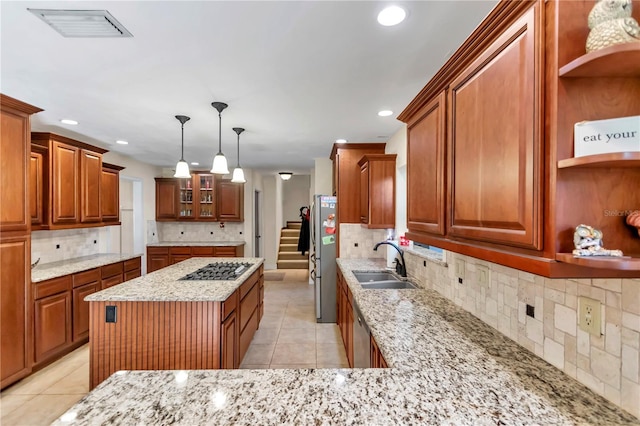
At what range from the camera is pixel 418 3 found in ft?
4.53

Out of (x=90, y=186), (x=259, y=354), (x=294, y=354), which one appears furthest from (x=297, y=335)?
(x=90, y=186)

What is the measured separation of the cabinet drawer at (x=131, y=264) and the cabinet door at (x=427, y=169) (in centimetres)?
406

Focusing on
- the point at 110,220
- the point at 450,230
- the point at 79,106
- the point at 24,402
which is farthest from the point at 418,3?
the point at 110,220

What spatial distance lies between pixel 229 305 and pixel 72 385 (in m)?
1.66

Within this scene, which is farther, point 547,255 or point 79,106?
point 79,106

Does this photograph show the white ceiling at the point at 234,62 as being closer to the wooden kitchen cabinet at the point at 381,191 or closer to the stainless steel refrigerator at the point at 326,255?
the wooden kitchen cabinet at the point at 381,191

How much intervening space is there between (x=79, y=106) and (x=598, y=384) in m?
3.96

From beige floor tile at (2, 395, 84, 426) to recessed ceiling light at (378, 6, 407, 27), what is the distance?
3426mm

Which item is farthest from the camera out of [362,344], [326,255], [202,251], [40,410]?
[202,251]

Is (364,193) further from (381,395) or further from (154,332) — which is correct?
(381,395)

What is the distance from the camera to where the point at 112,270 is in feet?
12.7

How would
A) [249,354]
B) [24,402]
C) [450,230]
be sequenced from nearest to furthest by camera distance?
[450,230]
[24,402]
[249,354]

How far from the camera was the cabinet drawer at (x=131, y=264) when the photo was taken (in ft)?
13.7

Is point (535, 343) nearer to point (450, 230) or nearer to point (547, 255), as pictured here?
point (450, 230)
